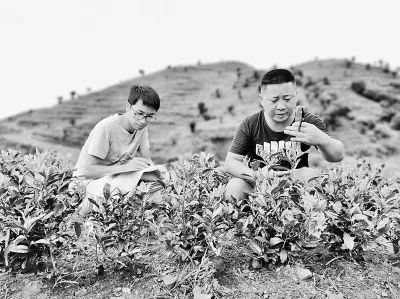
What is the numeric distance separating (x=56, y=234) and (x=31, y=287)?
388mm

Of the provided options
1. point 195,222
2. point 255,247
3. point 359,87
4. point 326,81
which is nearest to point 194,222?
point 195,222

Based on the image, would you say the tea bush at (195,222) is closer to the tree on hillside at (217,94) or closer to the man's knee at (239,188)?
the man's knee at (239,188)

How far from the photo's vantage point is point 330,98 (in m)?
28.2

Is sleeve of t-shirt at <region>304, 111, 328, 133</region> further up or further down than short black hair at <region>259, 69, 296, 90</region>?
further down

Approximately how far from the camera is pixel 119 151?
146 inches

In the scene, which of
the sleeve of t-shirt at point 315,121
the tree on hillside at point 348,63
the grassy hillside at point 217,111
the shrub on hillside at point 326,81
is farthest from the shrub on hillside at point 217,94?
the sleeve of t-shirt at point 315,121

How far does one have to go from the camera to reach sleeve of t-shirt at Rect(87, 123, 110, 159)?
343 cm

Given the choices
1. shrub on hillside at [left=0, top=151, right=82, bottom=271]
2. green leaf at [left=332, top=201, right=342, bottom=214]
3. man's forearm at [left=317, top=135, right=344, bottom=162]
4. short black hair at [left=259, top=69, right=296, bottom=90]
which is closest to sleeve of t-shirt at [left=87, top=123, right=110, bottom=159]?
shrub on hillside at [left=0, top=151, right=82, bottom=271]

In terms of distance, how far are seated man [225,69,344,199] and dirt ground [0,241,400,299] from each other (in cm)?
62

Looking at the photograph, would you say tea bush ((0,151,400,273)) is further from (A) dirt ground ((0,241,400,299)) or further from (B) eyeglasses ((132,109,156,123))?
(B) eyeglasses ((132,109,156,123))

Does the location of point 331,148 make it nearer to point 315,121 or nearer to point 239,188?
point 315,121

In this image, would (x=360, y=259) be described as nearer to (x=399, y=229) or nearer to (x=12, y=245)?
(x=399, y=229)

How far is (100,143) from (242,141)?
141 cm

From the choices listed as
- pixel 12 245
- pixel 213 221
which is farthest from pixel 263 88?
pixel 12 245
